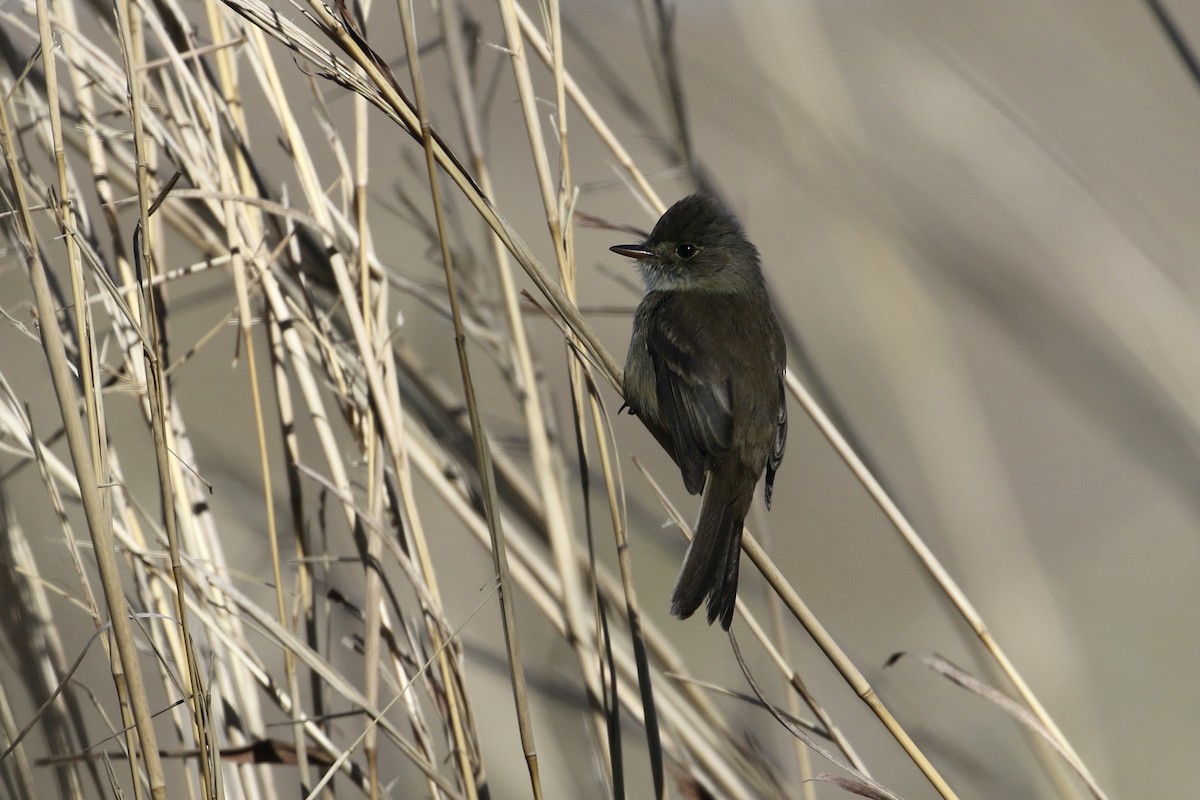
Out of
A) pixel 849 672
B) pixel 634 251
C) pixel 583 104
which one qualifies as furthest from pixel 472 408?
pixel 634 251

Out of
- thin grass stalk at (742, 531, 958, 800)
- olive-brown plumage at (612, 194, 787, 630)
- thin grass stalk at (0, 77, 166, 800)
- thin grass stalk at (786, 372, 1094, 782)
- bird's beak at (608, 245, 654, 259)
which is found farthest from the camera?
bird's beak at (608, 245, 654, 259)

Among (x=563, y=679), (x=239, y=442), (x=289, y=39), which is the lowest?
(x=563, y=679)

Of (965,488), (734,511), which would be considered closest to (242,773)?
(734,511)

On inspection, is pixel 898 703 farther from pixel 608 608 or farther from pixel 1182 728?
pixel 1182 728

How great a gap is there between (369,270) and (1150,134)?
7.82m

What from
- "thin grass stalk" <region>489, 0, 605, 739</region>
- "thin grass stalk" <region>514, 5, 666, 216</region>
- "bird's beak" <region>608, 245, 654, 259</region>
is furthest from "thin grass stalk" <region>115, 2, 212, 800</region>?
"bird's beak" <region>608, 245, 654, 259</region>

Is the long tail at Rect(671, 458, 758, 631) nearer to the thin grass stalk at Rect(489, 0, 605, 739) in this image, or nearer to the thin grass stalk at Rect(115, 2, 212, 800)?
the thin grass stalk at Rect(489, 0, 605, 739)

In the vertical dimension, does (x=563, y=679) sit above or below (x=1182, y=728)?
above

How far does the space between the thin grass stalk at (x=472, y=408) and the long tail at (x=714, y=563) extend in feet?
1.74

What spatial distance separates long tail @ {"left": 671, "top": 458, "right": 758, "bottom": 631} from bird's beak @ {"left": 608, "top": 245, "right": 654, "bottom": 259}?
79 centimetres

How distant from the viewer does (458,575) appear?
5426 millimetres

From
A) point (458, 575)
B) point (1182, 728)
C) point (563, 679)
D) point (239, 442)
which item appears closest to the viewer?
point (563, 679)

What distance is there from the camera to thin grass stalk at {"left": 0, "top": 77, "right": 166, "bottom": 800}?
151 centimetres

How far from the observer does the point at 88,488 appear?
1.52 m
